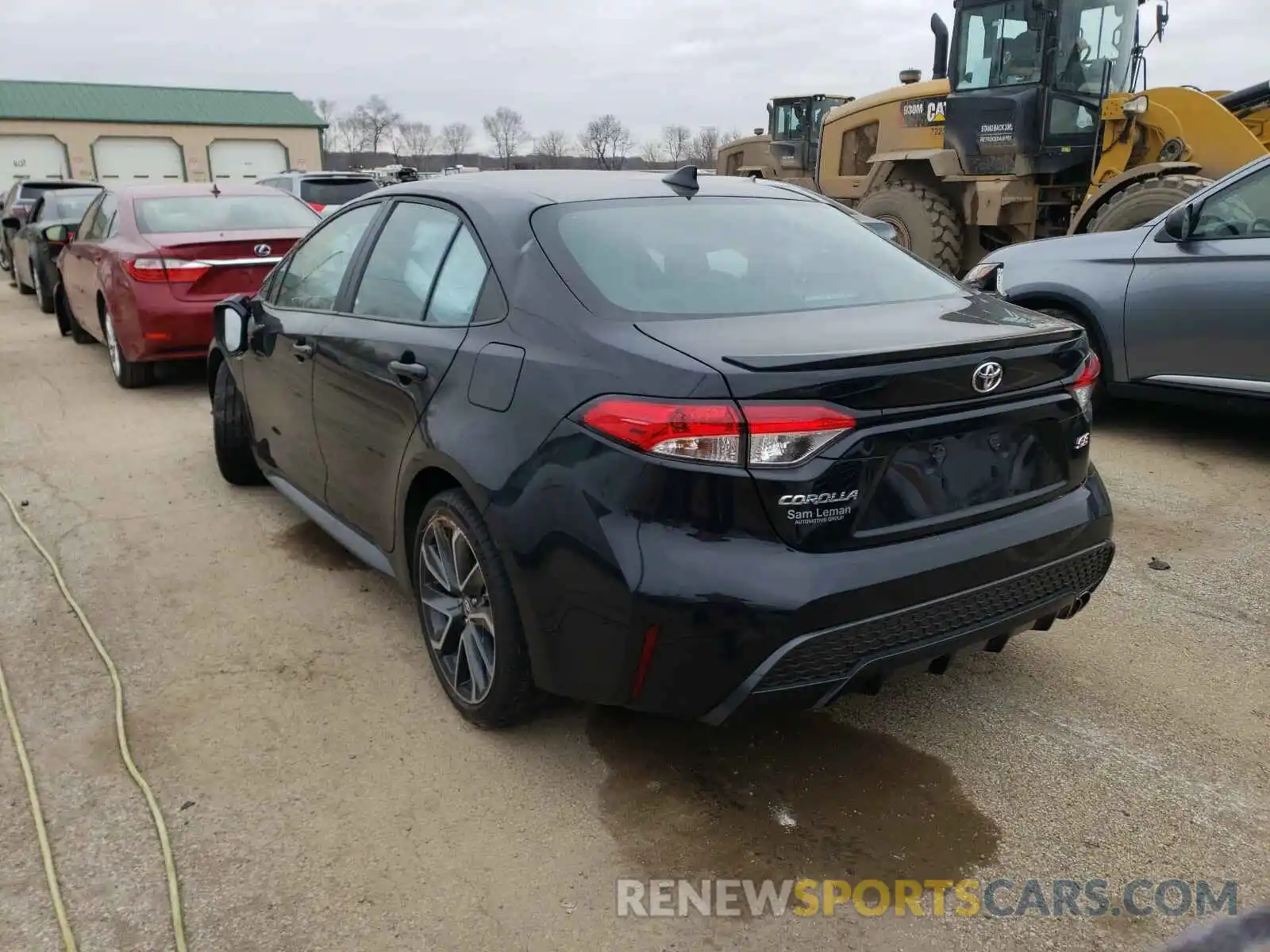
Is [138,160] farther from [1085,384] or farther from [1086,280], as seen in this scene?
[1085,384]

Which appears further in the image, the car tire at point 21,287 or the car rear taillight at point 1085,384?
the car tire at point 21,287

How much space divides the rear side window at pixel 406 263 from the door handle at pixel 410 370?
0.17m

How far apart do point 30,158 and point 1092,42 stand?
168 feet

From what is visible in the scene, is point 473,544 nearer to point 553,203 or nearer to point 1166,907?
point 553,203

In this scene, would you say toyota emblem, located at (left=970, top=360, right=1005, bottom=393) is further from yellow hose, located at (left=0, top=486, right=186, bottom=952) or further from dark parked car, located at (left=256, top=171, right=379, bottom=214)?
dark parked car, located at (left=256, top=171, right=379, bottom=214)

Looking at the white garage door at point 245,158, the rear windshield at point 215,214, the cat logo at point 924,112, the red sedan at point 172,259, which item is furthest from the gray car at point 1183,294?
the white garage door at point 245,158

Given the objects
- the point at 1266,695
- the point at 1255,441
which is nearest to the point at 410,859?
the point at 1266,695

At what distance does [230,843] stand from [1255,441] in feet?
19.1

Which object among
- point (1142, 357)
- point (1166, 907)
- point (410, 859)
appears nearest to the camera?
point (1166, 907)

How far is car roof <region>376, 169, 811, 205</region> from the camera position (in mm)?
3195

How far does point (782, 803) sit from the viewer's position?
267 cm

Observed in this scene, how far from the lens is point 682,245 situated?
9.99ft

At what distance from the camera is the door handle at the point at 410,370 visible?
301cm

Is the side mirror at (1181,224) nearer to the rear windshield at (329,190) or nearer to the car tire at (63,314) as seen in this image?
the car tire at (63,314)
